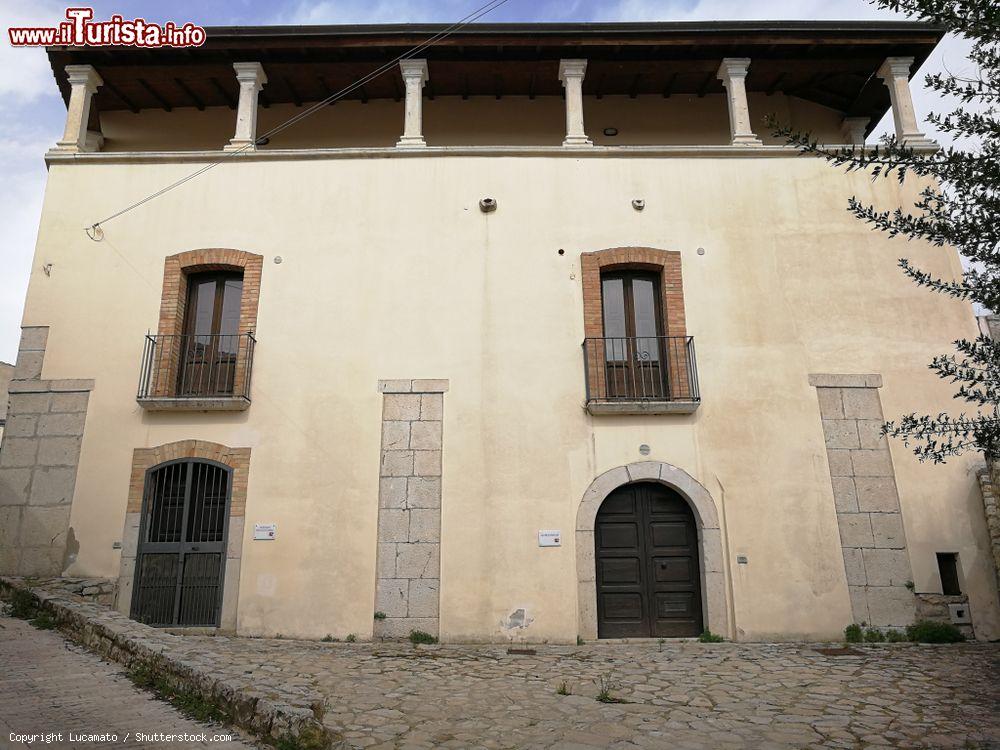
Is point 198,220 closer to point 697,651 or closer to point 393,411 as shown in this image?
point 393,411

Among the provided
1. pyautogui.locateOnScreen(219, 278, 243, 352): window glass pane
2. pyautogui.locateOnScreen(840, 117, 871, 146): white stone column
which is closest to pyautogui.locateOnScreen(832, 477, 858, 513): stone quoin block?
pyautogui.locateOnScreen(840, 117, 871, 146): white stone column

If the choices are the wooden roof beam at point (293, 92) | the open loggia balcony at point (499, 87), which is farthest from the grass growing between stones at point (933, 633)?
the wooden roof beam at point (293, 92)

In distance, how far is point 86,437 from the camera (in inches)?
355

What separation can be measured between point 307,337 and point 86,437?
10.2 feet

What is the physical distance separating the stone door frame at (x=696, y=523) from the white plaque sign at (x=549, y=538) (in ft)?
0.76

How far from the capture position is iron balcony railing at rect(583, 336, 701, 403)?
29.3ft

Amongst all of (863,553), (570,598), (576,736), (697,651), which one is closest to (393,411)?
(570,598)

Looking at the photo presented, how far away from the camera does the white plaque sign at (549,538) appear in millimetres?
8500

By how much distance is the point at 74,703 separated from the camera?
15.5ft

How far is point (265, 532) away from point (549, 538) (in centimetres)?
352

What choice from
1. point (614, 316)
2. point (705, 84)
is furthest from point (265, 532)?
point (705, 84)

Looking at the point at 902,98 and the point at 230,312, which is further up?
the point at 902,98

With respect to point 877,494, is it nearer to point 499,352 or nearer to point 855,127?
point 499,352

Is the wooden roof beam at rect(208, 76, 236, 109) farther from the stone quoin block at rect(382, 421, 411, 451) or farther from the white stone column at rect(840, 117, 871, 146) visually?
the white stone column at rect(840, 117, 871, 146)
